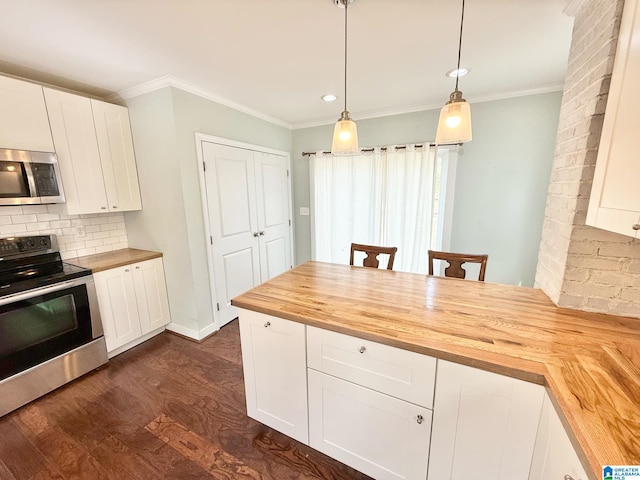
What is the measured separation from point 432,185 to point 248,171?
6.85 ft

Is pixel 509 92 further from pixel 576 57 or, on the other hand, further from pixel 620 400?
pixel 620 400

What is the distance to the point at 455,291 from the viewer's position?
5.15ft

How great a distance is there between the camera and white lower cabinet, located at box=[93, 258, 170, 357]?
2.20 m

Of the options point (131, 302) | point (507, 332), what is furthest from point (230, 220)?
point (507, 332)

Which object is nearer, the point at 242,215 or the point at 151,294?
the point at 151,294

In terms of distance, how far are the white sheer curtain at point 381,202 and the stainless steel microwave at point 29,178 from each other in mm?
2534

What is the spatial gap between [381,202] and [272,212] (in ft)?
4.66

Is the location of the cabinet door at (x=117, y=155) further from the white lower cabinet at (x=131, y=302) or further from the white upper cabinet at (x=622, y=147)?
the white upper cabinet at (x=622, y=147)

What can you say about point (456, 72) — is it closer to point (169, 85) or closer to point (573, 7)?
point (573, 7)

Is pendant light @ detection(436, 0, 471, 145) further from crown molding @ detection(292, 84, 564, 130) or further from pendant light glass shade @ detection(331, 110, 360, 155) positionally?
crown molding @ detection(292, 84, 564, 130)

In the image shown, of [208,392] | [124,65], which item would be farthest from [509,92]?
[208,392]

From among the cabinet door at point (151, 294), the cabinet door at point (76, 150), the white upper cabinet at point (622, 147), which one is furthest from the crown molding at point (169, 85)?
the white upper cabinet at point (622, 147)

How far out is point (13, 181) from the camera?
1839 mm

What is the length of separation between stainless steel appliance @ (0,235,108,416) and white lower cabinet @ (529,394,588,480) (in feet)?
9.41
